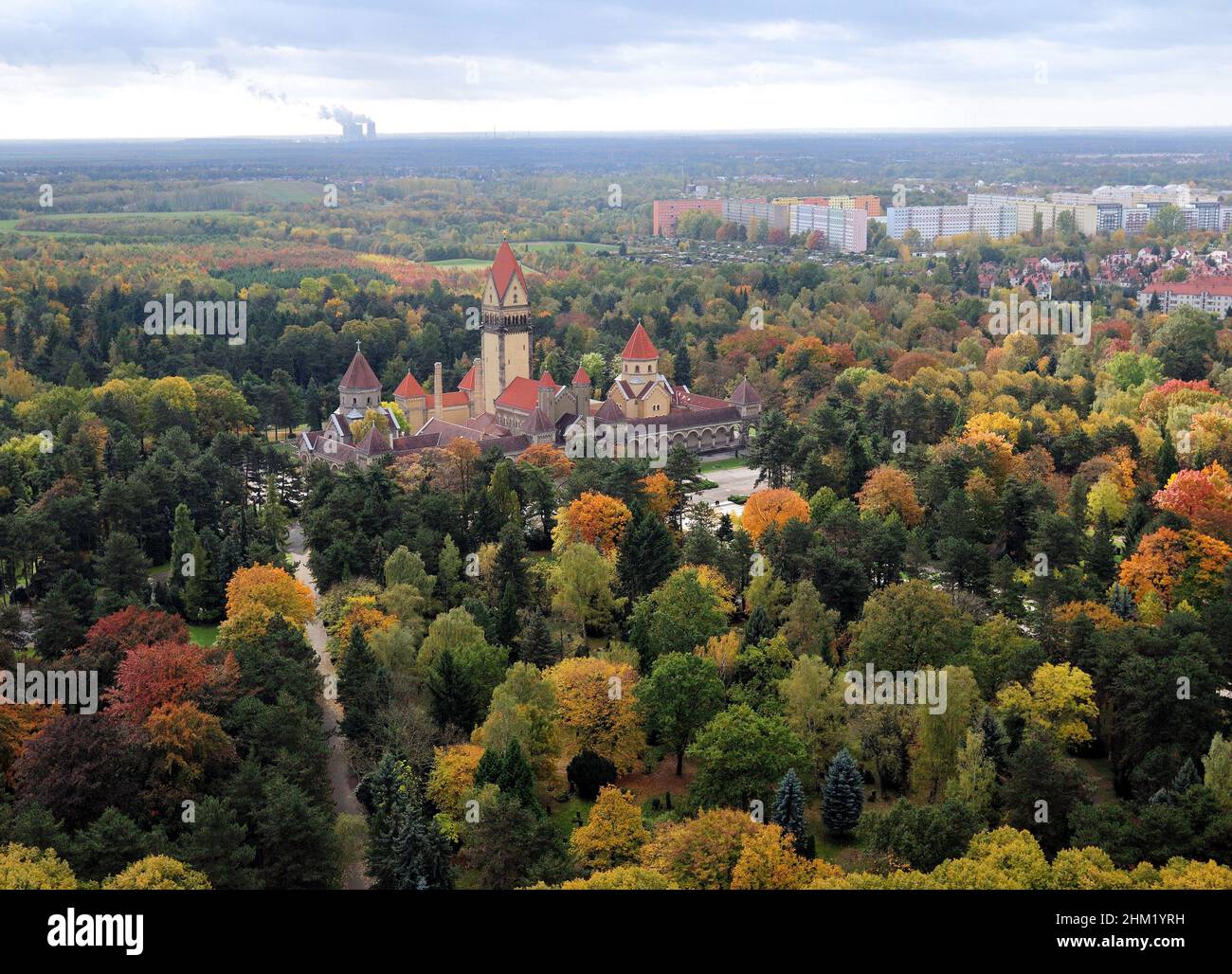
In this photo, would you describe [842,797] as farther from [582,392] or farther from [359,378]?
[359,378]

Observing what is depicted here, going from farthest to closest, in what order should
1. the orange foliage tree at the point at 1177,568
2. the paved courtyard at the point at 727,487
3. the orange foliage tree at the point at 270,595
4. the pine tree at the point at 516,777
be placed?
the paved courtyard at the point at 727,487, the orange foliage tree at the point at 1177,568, the orange foliage tree at the point at 270,595, the pine tree at the point at 516,777

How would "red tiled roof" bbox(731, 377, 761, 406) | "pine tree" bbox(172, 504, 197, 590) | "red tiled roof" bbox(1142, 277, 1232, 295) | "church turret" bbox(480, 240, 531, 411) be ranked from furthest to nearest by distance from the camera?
"red tiled roof" bbox(1142, 277, 1232, 295), "red tiled roof" bbox(731, 377, 761, 406), "church turret" bbox(480, 240, 531, 411), "pine tree" bbox(172, 504, 197, 590)

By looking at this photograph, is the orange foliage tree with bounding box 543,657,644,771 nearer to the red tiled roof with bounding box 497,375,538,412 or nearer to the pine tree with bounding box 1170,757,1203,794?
the pine tree with bounding box 1170,757,1203,794

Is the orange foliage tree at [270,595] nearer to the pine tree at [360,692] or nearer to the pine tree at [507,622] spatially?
the pine tree at [360,692]

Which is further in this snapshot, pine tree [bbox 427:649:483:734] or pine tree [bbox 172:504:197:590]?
pine tree [bbox 172:504:197:590]

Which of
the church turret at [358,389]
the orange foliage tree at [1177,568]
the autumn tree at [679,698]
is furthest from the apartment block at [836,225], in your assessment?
the autumn tree at [679,698]

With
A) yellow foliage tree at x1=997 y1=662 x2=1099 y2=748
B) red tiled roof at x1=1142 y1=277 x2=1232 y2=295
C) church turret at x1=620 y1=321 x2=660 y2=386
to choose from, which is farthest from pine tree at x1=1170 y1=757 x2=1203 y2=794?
red tiled roof at x1=1142 y1=277 x2=1232 y2=295
